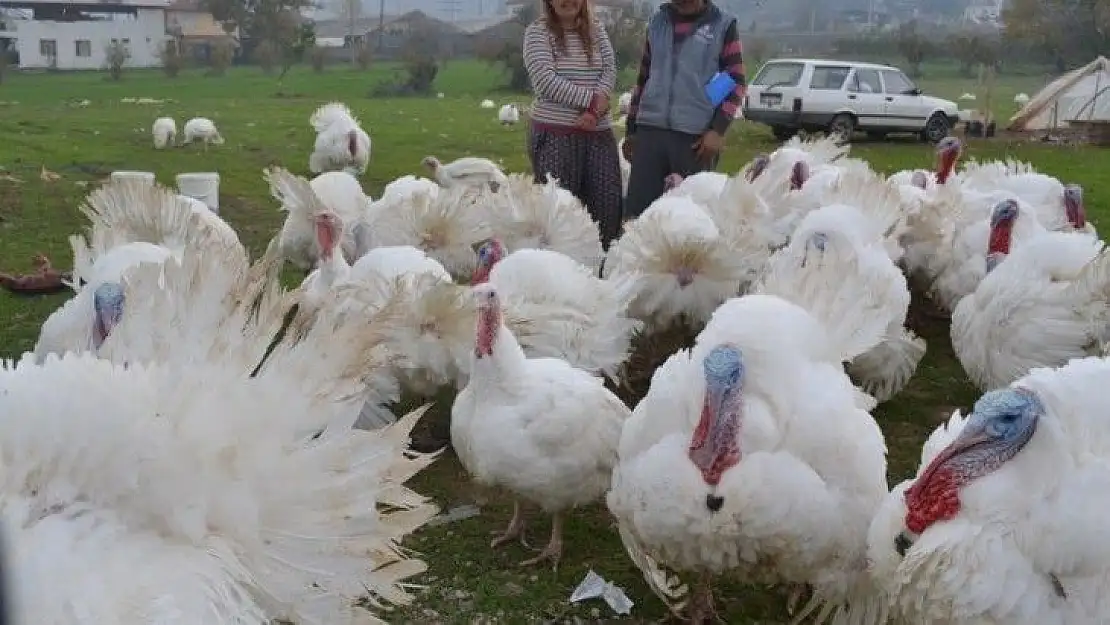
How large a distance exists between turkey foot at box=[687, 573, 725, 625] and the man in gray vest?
10.4ft

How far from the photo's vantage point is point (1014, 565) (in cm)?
253

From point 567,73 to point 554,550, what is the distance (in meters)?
2.88

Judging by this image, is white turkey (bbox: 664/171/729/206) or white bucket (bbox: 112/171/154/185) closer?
white bucket (bbox: 112/171/154/185)

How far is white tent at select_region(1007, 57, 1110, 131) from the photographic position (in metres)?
17.8

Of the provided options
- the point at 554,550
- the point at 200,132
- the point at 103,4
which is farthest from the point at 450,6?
the point at 554,550

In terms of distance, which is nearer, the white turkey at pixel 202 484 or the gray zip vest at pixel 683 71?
the white turkey at pixel 202 484

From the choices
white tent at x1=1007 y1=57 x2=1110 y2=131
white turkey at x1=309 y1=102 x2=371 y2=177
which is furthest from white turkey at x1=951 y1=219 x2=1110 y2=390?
white tent at x1=1007 y1=57 x2=1110 y2=131

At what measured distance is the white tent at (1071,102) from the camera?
58.5 ft

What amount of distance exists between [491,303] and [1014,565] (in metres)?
2.05

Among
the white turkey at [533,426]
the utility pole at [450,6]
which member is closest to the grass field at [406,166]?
the white turkey at [533,426]

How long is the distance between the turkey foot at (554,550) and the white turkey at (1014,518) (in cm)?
A: 132

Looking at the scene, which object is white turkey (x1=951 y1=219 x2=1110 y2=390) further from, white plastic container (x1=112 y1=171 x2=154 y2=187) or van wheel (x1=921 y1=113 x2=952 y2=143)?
van wheel (x1=921 y1=113 x2=952 y2=143)

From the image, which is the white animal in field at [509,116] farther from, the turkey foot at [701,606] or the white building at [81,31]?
the white building at [81,31]

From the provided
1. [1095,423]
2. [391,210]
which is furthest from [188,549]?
[391,210]
